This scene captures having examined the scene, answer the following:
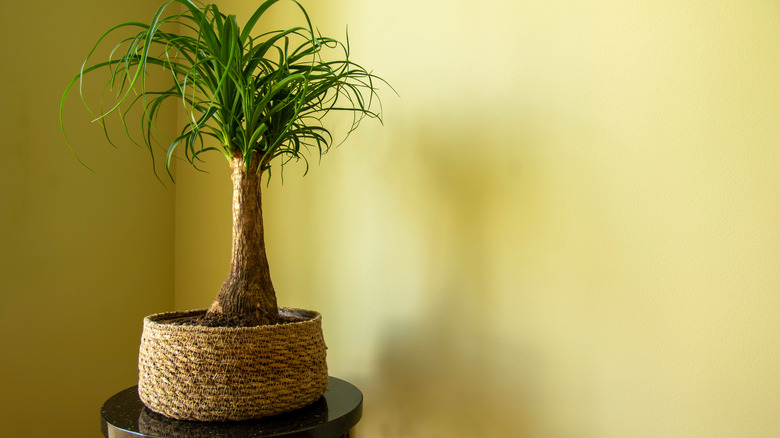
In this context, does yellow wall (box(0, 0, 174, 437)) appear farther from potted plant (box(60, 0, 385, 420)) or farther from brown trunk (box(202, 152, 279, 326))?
brown trunk (box(202, 152, 279, 326))

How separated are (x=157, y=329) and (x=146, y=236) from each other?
2.26 feet

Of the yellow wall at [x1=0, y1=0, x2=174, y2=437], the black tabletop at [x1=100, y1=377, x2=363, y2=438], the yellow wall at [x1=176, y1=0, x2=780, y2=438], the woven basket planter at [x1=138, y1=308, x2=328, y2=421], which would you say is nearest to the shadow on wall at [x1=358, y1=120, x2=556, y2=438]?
the yellow wall at [x1=176, y1=0, x2=780, y2=438]

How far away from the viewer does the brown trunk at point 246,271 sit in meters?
0.82

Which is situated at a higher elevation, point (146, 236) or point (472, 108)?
point (472, 108)

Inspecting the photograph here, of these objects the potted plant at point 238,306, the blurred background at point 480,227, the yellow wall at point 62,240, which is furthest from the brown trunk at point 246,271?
the yellow wall at point 62,240

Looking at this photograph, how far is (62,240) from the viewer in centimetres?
121

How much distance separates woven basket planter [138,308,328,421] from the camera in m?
0.73

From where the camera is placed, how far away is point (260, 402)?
743 millimetres

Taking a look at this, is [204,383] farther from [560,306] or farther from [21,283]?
[21,283]

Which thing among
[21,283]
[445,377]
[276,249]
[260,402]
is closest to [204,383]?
[260,402]

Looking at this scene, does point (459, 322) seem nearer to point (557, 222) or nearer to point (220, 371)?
point (557, 222)

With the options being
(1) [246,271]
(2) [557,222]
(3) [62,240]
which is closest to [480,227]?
(2) [557,222]

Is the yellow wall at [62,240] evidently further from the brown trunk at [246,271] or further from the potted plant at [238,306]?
the brown trunk at [246,271]

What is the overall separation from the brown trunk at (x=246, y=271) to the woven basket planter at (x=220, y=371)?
2.6 inches
